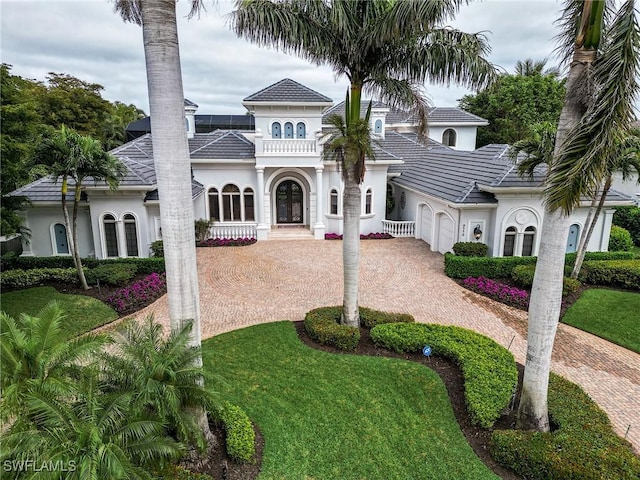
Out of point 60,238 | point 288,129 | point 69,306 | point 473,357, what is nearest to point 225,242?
point 288,129

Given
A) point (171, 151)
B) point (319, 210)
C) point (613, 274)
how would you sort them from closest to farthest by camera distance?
1. point (171, 151)
2. point (613, 274)
3. point (319, 210)

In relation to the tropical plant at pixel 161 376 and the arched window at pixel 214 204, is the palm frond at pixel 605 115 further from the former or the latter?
the arched window at pixel 214 204

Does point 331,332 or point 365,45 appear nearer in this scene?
point 365,45

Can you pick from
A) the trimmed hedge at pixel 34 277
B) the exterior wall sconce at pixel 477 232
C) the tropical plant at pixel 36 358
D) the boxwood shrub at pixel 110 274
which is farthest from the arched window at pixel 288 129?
the tropical plant at pixel 36 358

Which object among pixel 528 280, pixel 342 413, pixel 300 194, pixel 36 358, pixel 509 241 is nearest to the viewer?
pixel 36 358

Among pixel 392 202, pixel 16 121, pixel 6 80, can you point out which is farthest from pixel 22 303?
pixel 392 202

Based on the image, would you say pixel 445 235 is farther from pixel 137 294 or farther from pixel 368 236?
pixel 137 294
